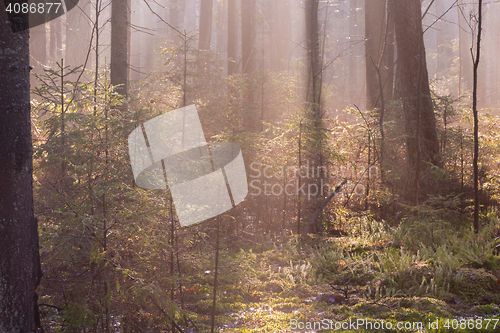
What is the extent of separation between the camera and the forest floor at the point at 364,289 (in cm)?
352

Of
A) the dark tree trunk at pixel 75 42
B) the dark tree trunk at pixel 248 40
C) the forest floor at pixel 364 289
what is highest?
the dark tree trunk at pixel 75 42

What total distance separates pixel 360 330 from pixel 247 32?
10326 millimetres

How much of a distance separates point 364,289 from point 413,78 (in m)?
5.49

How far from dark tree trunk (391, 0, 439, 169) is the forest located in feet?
0.11

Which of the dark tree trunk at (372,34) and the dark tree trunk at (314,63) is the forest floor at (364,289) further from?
the dark tree trunk at (372,34)

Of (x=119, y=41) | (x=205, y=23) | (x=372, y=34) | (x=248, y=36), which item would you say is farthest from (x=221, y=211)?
(x=205, y=23)

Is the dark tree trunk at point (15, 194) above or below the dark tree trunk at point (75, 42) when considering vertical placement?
below

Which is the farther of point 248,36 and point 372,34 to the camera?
point 372,34

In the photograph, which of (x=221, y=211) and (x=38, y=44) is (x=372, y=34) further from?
(x=38, y=44)

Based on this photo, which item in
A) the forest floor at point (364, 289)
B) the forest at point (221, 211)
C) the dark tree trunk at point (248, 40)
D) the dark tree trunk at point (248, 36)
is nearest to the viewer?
the forest at point (221, 211)

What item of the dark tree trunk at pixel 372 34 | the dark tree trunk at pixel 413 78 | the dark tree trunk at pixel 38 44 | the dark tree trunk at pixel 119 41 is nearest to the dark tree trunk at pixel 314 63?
the dark tree trunk at pixel 372 34

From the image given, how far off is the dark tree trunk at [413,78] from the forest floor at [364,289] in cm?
251

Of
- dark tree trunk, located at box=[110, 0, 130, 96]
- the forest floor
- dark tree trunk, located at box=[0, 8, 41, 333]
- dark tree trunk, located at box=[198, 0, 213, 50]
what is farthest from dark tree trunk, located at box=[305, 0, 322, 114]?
dark tree trunk, located at box=[198, 0, 213, 50]

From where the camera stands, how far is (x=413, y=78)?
780 centimetres
